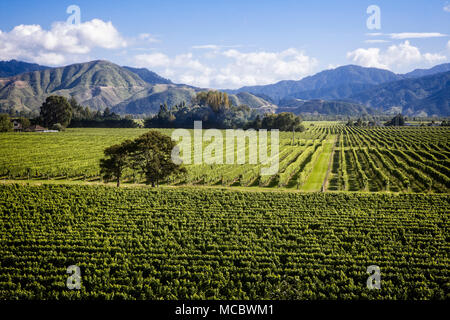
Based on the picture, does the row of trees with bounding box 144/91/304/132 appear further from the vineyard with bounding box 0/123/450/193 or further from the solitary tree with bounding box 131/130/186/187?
the solitary tree with bounding box 131/130/186/187

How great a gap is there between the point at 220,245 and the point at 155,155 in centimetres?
2081

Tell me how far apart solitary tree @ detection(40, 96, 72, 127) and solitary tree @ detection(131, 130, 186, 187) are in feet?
362

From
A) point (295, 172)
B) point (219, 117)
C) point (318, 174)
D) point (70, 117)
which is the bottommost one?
point (318, 174)

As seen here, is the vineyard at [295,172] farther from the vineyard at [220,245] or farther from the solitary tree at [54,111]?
the solitary tree at [54,111]

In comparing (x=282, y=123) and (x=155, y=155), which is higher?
(x=282, y=123)

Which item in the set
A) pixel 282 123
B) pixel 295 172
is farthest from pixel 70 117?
pixel 295 172

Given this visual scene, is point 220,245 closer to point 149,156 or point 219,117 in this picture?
point 149,156

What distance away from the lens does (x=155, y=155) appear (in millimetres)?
39000

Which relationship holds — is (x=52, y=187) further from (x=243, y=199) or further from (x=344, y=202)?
(x=344, y=202)

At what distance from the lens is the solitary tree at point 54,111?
12912cm

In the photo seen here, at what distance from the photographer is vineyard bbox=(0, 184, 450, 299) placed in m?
16.3

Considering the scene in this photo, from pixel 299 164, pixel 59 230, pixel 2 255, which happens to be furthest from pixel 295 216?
pixel 299 164

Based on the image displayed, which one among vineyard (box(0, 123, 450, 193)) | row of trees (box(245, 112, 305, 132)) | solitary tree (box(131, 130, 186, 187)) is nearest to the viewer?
solitary tree (box(131, 130, 186, 187))

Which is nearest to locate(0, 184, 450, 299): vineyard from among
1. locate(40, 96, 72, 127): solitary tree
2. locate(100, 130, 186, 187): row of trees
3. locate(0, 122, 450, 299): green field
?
locate(0, 122, 450, 299): green field
